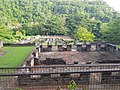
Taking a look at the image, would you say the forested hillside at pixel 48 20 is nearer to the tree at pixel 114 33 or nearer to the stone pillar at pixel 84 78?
the tree at pixel 114 33

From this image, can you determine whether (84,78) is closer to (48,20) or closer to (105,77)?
(105,77)

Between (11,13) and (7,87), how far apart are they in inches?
2552

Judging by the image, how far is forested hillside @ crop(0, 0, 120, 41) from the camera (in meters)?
48.0

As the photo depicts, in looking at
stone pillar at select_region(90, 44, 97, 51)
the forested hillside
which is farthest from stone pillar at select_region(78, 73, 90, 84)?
the forested hillside

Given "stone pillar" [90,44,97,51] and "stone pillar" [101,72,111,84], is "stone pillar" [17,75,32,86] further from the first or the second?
"stone pillar" [90,44,97,51]

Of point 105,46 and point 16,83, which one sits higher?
point 16,83

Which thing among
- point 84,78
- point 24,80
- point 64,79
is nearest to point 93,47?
point 84,78

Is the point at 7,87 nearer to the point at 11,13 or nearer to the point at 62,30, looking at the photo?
the point at 62,30

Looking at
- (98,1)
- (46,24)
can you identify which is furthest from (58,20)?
(98,1)

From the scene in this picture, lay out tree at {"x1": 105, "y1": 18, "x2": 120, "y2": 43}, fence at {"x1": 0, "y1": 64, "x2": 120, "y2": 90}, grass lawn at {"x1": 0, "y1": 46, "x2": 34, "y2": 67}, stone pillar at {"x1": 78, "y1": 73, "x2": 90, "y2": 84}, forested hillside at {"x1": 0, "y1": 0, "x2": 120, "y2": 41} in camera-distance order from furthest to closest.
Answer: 1. forested hillside at {"x1": 0, "y1": 0, "x2": 120, "y2": 41}
2. tree at {"x1": 105, "y1": 18, "x2": 120, "y2": 43}
3. grass lawn at {"x1": 0, "y1": 46, "x2": 34, "y2": 67}
4. stone pillar at {"x1": 78, "y1": 73, "x2": 90, "y2": 84}
5. fence at {"x1": 0, "y1": 64, "x2": 120, "y2": 90}

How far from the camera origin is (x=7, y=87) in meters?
9.64

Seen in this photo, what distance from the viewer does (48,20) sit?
57031mm

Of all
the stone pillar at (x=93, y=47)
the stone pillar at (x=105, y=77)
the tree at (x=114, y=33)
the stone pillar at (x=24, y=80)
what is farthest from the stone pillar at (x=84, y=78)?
the tree at (x=114, y=33)

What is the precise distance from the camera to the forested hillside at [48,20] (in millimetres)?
47950
